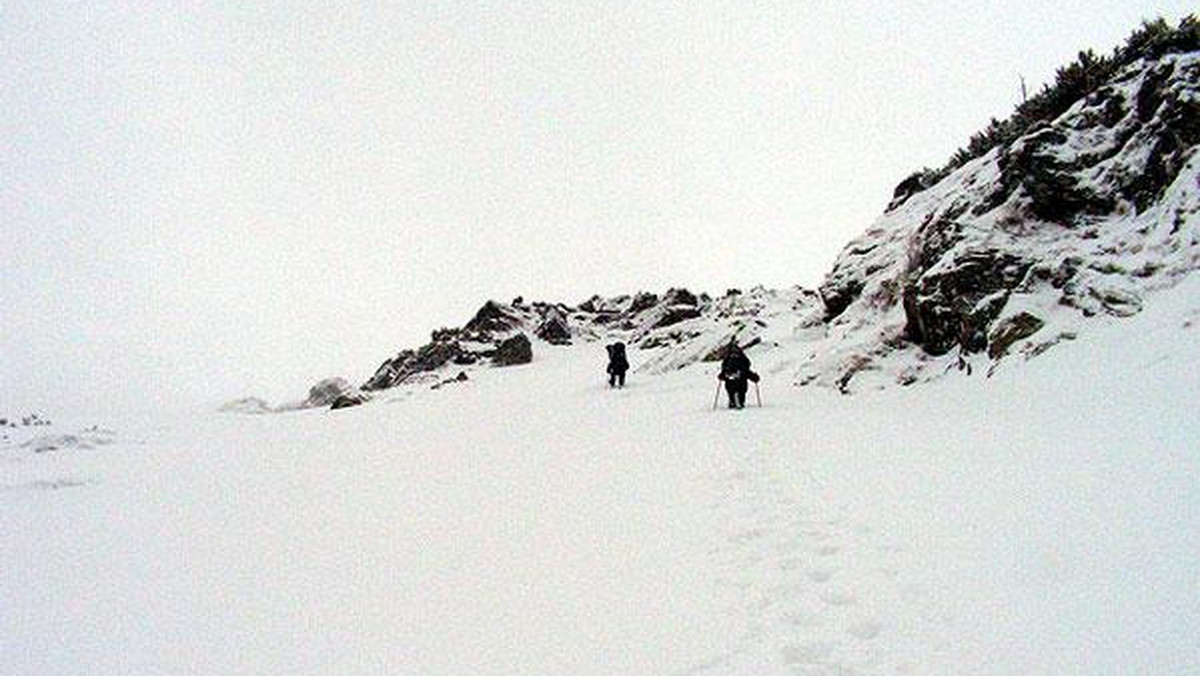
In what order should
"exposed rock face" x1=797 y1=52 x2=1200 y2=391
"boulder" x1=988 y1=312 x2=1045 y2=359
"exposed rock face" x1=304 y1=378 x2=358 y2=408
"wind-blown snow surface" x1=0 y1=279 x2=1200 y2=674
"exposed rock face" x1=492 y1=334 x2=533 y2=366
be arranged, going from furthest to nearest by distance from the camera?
"exposed rock face" x1=492 y1=334 x2=533 y2=366
"exposed rock face" x1=304 y1=378 x2=358 y2=408
"boulder" x1=988 y1=312 x2=1045 y2=359
"exposed rock face" x1=797 y1=52 x2=1200 y2=391
"wind-blown snow surface" x1=0 y1=279 x2=1200 y2=674

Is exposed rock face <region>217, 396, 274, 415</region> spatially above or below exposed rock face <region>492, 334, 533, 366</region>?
below

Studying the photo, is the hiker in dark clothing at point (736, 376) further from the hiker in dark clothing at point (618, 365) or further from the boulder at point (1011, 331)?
the hiker in dark clothing at point (618, 365)

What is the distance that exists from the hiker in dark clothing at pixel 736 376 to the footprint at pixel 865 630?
10.9m

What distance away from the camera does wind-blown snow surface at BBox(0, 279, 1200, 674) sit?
3869 millimetres

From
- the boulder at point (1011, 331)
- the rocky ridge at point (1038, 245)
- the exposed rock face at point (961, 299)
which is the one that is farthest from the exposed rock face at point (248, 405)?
the boulder at point (1011, 331)

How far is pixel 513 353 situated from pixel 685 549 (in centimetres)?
3068

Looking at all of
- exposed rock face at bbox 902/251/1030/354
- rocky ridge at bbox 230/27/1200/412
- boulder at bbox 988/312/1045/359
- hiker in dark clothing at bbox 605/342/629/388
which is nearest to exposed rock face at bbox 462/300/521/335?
hiker in dark clothing at bbox 605/342/629/388

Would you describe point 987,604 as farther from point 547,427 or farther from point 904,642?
point 547,427

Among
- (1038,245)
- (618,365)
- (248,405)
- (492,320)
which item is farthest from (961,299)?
(492,320)

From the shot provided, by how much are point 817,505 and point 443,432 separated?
8833 mm

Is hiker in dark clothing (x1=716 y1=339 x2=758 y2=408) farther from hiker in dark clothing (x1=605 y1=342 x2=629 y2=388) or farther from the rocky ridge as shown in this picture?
hiker in dark clothing (x1=605 y1=342 x2=629 y2=388)

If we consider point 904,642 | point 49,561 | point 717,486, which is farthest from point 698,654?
point 49,561

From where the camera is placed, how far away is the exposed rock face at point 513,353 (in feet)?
118

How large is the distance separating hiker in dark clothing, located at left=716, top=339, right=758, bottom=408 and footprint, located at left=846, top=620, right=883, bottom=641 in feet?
35.6
